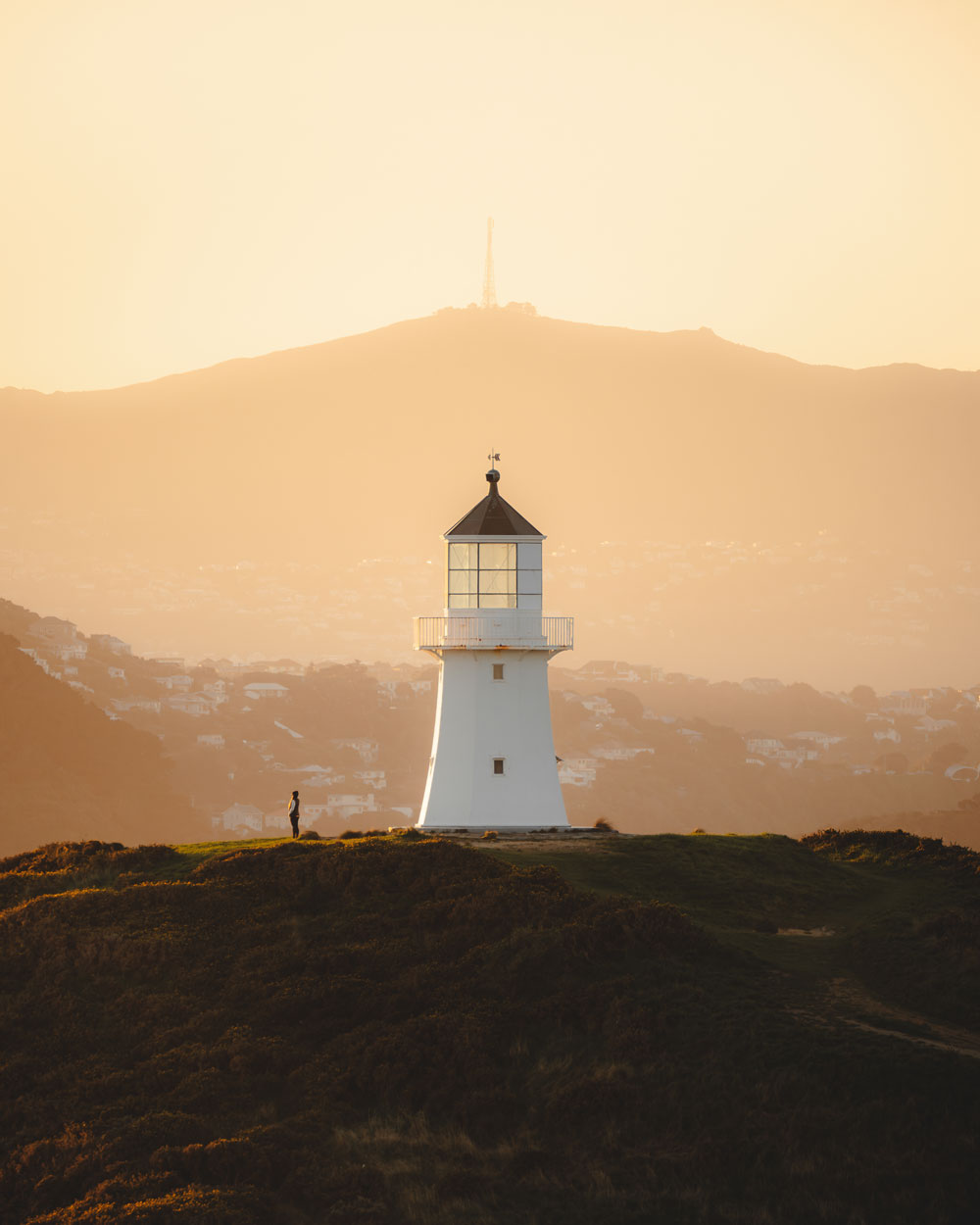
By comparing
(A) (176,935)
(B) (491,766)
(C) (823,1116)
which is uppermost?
(B) (491,766)

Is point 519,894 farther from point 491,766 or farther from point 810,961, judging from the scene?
point 491,766

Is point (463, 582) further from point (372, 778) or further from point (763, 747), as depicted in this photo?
point (763, 747)

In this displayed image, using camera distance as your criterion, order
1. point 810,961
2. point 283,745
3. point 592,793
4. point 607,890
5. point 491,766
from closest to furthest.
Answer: point 810,961 → point 607,890 → point 491,766 → point 592,793 → point 283,745

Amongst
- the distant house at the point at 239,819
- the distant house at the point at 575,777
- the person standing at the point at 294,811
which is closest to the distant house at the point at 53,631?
the distant house at the point at 239,819

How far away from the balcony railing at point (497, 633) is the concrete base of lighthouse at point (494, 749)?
0.73ft

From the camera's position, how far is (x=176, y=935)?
21641mm

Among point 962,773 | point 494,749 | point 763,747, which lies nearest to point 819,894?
point 494,749

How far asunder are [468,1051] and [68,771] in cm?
11510

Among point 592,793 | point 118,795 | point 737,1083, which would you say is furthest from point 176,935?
point 592,793

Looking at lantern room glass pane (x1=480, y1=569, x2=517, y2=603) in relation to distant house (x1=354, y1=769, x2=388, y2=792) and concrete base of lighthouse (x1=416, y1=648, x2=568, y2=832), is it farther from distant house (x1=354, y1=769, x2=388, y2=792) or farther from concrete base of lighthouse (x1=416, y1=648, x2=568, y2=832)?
distant house (x1=354, y1=769, x2=388, y2=792)

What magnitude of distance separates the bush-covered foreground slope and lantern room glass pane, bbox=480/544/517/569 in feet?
26.6

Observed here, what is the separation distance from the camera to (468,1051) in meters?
17.5

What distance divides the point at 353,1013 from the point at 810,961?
6.53 meters

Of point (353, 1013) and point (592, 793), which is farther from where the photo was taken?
point (592, 793)
